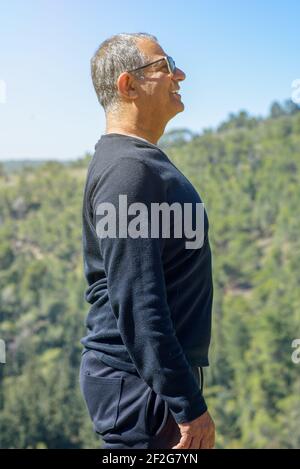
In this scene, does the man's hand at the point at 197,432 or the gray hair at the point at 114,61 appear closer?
the man's hand at the point at 197,432

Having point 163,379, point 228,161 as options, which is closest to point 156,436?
point 163,379

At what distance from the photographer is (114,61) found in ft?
4.14

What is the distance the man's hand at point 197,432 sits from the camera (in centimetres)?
114

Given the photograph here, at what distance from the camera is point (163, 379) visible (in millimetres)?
1114

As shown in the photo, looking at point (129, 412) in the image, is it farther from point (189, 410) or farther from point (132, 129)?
point (132, 129)

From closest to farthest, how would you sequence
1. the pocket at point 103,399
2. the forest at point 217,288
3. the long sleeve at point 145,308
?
the long sleeve at point 145,308 → the pocket at point 103,399 → the forest at point 217,288

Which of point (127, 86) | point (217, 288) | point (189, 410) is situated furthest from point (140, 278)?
point (217, 288)

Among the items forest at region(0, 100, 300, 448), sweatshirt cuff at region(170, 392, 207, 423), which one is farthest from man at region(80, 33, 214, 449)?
forest at region(0, 100, 300, 448)

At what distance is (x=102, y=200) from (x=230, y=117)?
215 feet

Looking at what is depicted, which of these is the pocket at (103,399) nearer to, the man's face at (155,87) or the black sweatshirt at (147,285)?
the black sweatshirt at (147,285)

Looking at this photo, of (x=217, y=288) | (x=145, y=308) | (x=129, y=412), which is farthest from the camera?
(x=217, y=288)

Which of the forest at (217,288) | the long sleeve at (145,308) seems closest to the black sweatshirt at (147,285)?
the long sleeve at (145,308)

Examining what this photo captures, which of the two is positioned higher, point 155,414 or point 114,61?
point 114,61

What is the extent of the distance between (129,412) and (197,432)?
5.6 inches
